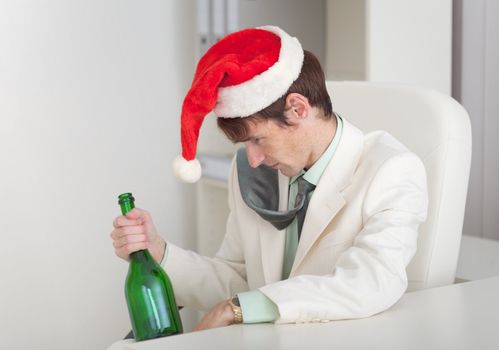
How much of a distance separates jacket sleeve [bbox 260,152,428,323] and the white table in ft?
0.07

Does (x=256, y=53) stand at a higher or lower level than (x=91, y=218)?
higher

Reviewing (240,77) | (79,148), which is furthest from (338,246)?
(79,148)

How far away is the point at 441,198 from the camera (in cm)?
147

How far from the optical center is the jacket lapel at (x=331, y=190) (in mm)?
1404

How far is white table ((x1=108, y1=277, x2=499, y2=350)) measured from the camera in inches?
39.6

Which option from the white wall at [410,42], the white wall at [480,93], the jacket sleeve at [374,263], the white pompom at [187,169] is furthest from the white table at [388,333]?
the white wall at [480,93]

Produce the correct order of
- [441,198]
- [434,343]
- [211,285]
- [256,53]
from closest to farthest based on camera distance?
[434,343], [256,53], [441,198], [211,285]

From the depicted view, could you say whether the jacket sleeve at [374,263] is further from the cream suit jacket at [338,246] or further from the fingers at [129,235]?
the fingers at [129,235]

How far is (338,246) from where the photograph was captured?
4.54 ft

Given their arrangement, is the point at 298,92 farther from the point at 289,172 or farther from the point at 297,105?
the point at 289,172

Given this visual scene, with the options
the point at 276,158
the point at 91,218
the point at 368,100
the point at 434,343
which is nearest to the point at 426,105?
the point at 368,100

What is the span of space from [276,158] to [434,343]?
53cm

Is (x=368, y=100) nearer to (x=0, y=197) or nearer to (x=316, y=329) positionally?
(x=316, y=329)

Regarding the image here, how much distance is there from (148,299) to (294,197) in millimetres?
363
